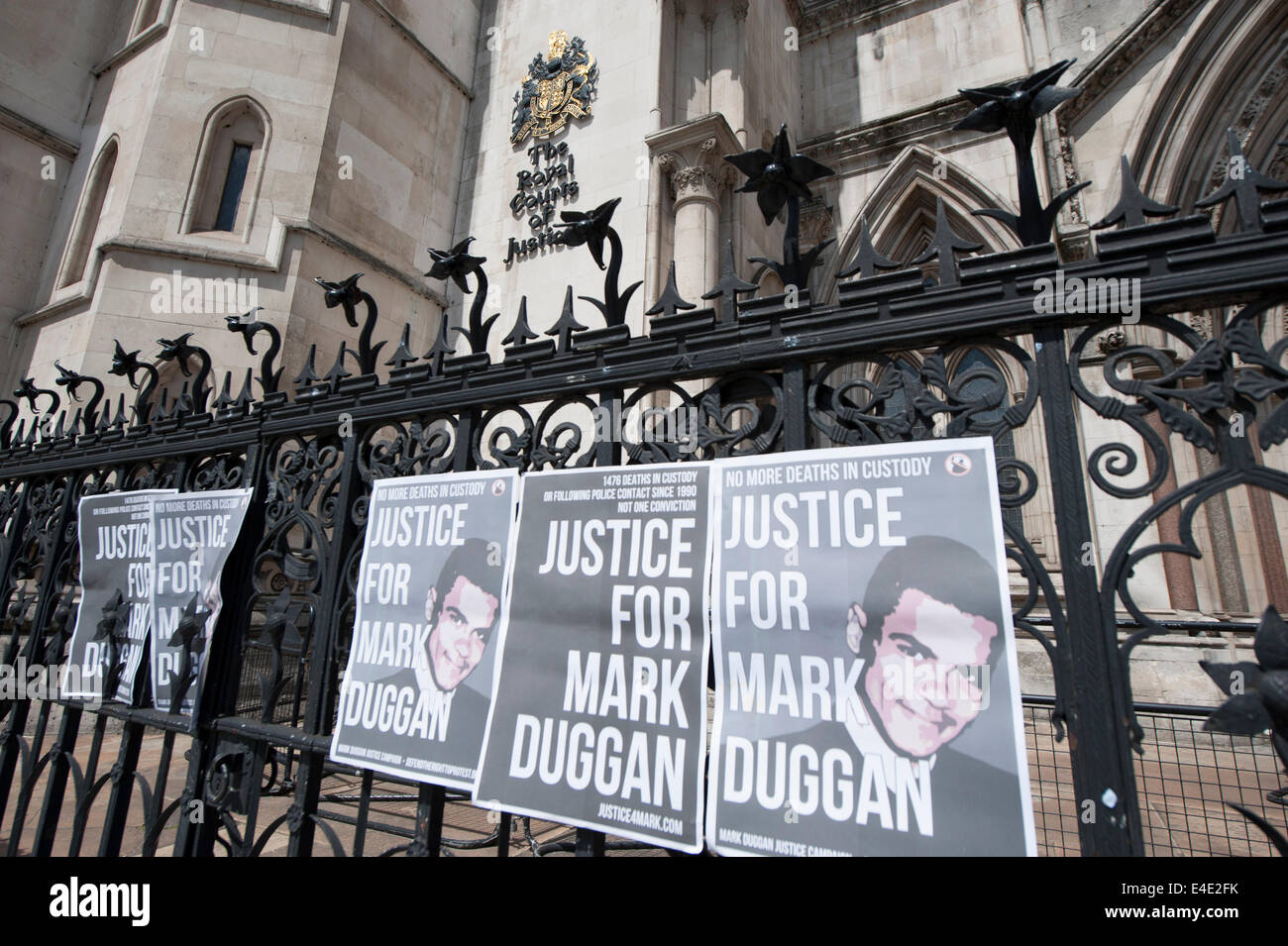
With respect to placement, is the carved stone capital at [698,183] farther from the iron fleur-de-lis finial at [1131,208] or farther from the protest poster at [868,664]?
the protest poster at [868,664]

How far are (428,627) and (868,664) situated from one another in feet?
5.05

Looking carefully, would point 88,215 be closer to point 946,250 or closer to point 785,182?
point 785,182

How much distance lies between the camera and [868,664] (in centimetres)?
158

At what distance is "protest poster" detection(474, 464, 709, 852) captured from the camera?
5.73ft

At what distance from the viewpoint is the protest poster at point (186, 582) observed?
2836mm

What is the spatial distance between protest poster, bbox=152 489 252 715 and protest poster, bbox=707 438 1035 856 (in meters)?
2.46

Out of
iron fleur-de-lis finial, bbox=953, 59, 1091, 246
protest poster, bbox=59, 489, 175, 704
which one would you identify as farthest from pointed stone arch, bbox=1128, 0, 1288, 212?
protest poster, bbox=59, 489, 175, 704

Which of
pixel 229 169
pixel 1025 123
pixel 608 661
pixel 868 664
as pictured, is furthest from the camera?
pixel 229 169

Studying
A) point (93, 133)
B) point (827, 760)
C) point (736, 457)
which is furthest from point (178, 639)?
point (93, 133)

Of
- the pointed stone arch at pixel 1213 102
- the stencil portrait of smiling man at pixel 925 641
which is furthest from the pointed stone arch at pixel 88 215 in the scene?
the pointed stone arch at pixel 1213 102

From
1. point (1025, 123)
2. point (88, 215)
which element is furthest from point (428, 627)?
point (88, 215)

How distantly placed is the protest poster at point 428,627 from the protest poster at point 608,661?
0.11m

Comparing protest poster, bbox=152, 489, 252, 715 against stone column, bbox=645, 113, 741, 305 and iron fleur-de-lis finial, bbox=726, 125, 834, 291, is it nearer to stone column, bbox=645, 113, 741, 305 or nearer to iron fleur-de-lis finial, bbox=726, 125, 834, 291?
iron fleur-de-lis finial, bbox=726, 125, 834, 291
